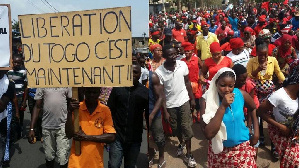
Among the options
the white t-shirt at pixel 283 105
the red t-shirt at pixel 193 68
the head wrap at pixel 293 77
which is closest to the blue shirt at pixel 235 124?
the white t-shirt at pixel 283 105

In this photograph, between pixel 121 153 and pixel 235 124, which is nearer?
pixel 235 124

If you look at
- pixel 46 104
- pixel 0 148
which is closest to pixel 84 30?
pixel 46 104

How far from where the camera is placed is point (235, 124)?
2.97m

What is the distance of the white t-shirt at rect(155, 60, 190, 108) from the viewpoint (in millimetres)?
4652

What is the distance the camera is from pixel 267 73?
4.53 meters

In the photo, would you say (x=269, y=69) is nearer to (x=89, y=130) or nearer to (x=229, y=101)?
(x=229, y=101)

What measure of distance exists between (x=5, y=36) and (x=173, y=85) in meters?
2.13

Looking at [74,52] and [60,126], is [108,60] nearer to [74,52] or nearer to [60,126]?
[74,52]

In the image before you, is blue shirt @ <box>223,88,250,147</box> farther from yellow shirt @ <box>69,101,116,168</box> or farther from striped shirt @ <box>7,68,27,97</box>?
striped shirt @ <box>7,68,27,97</box>

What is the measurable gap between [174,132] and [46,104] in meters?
1.80

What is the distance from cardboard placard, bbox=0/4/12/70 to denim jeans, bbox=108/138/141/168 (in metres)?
1.42

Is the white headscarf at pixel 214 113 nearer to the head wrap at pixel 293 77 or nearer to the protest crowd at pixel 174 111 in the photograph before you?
the protest crowd at pixel 174 111

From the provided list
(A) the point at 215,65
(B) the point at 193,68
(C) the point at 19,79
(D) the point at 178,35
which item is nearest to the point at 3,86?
(C) the point at 19,79

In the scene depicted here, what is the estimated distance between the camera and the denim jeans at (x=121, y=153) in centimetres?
368
